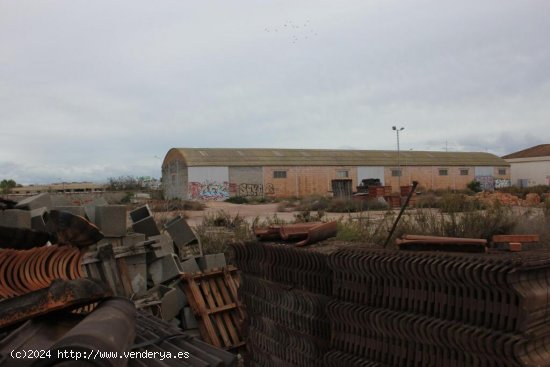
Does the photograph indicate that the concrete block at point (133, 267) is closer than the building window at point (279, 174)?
Yes

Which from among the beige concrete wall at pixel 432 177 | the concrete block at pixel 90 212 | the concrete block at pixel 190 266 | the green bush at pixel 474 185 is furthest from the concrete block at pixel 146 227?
the green bush at pixel 474 185

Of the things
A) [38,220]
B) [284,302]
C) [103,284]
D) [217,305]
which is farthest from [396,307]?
[38,220]

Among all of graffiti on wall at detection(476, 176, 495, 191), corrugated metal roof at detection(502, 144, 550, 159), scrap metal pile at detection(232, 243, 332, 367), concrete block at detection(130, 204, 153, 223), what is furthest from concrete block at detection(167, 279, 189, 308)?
corrugated metal roof at detection(502, 144, 550, 159)

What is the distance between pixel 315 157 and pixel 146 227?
139 feet

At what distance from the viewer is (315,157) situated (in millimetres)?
50469

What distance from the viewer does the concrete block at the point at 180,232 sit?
8469 millimetres

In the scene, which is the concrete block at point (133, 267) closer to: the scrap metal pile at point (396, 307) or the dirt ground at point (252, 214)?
the scrap metal pile at point (396, 307)

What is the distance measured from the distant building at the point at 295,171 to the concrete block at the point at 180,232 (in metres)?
35.4

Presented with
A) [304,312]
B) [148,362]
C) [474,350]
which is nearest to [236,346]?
[304,312]

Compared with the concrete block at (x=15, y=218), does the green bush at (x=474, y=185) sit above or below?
below

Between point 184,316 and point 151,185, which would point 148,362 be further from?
point 151,185

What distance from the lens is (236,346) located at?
20.5 ft

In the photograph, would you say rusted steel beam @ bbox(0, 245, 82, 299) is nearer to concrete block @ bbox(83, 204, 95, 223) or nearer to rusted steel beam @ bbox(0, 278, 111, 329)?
rusted steel beam @ bbox(0, 278, 111, 329)

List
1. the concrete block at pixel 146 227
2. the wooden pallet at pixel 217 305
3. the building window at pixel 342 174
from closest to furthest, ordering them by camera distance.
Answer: the wooden pallet at pixel 217 305 < the concrete block at pixel 146 227 < the building window at pixel 342 174
